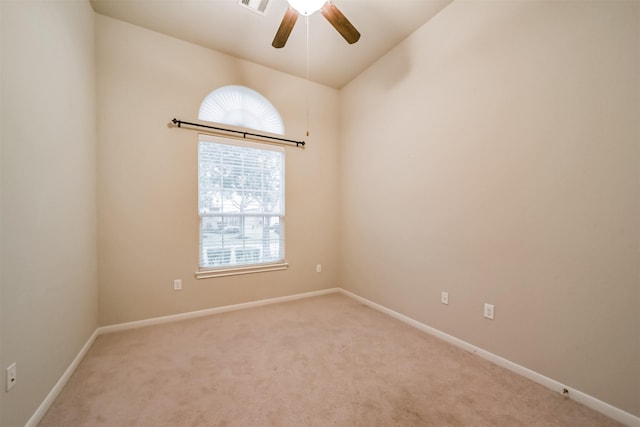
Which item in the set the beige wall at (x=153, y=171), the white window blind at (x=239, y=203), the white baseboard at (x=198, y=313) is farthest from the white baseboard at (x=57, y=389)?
the white window blind at (x=239, y=203)

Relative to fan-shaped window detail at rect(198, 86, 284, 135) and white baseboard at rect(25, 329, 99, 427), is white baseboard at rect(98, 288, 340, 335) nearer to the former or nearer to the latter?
white baseboard at rect(25, 329, 99, 427)

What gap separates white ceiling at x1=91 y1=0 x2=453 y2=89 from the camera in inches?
89.0

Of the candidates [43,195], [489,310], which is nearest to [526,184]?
[489,310]

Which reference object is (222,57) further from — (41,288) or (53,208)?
(41,288)

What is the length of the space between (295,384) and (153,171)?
2449 millimetres

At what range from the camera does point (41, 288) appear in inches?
56.7

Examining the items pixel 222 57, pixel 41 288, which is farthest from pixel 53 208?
pixel 222 57

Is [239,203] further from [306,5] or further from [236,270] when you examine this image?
[306,5]

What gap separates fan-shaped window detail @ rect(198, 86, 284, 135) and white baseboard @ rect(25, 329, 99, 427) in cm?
244

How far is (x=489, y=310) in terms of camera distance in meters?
1.98

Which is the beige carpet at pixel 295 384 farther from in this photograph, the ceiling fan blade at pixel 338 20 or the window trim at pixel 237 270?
the ceiling fan blade at pixel 338 20

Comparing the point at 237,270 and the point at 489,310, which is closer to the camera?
the point at 489,310

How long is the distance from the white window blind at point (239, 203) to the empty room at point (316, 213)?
3cm

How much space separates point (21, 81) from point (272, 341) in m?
2.41
